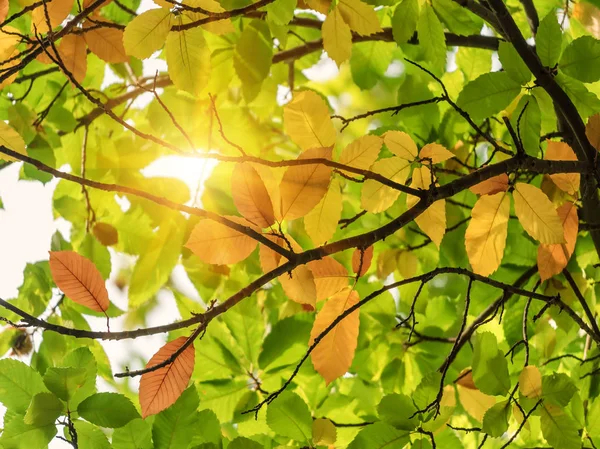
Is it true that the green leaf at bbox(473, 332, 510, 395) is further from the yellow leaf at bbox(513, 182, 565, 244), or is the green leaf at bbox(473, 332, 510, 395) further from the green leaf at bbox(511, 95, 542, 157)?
the green leaf at bbox(511, 95, 542, 157)

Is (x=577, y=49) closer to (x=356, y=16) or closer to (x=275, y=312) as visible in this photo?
(x=356, y=16)

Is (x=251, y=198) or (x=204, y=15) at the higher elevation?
(x=204, y=15)

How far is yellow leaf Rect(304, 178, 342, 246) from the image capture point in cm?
70

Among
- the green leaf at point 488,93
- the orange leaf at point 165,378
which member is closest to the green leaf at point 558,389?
the green leaf at point 488,93

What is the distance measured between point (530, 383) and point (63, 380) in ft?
1.98

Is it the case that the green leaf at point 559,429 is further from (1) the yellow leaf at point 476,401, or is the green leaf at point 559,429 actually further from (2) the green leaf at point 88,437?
(2) the green leaf at point 88,437

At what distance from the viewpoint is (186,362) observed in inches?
21.4

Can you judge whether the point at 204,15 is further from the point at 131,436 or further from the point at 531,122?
the point at 131,436

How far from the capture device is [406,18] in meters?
0.87

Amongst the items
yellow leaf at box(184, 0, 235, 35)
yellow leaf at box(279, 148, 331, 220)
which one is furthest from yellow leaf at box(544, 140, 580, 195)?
yellow leaf at box(184, 0, 235, 35)

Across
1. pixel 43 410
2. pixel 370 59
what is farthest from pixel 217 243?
pixel 370 59

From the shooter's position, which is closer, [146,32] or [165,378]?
[165,378]

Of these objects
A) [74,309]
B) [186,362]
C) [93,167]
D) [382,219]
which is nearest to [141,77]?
[93,167]

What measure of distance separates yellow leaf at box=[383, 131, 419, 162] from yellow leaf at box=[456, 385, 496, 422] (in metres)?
0.52
